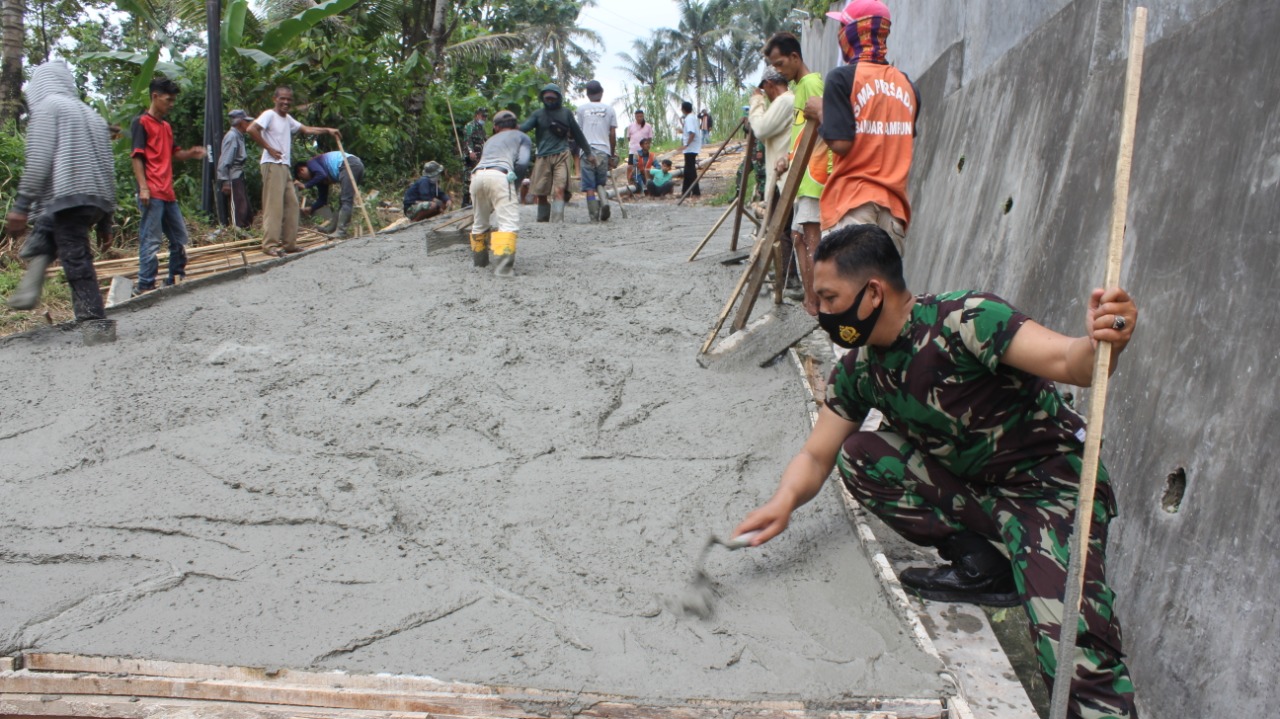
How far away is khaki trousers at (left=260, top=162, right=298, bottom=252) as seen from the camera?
7.38 meters

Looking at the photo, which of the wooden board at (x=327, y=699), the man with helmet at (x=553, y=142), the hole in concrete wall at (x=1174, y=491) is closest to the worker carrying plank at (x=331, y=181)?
the man with helmet at (x=553, y=142)

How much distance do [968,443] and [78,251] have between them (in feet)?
15.2

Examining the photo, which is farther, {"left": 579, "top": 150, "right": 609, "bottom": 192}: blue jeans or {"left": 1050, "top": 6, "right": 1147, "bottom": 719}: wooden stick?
{"left": 579, "top": 150, "right": 609, "bottom": 192}: blue jeans

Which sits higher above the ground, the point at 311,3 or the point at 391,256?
the point at 311,3

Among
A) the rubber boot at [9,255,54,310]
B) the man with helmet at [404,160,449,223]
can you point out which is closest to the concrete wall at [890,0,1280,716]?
the rubber boot at [9,255,54,310]

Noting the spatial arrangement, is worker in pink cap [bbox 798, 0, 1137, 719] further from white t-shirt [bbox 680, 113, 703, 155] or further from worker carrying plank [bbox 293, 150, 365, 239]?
white t-shirt [bbox 680, 113, 703, 155]

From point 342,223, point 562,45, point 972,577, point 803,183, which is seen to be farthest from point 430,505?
point 562,45

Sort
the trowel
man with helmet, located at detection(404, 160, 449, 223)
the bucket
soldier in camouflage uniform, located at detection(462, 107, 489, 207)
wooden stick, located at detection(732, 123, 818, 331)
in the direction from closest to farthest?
the trowel
wooden stick, located at detection(732, 123, 818, 331)
the bucket
man with helmet, located at detection(404, 160, 449, 223)
soldier in camouflage uniform, located at detection(462, 107, 489, 207)

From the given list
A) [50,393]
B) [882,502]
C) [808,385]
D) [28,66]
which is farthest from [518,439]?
[28,66]

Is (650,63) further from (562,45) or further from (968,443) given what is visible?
(968,443)

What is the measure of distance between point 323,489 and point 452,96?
12.3m

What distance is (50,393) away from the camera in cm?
438

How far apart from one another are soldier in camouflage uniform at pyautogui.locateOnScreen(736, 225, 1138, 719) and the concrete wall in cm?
19

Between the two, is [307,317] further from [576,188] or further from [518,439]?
[576,188]
